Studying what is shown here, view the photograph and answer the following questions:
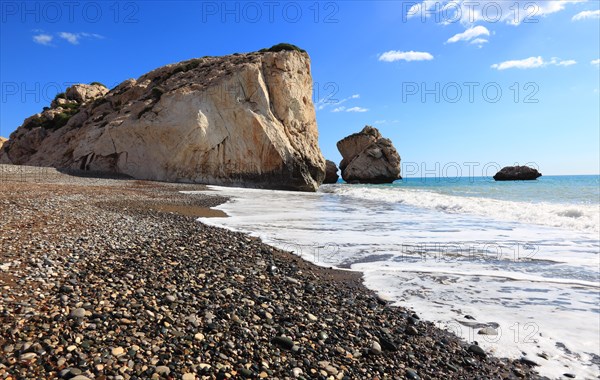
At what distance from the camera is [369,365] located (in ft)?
11.3

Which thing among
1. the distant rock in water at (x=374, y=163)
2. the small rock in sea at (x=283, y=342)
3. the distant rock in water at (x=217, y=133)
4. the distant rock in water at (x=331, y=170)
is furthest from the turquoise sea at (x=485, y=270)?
the distant rock in water at (x=331, y=170)

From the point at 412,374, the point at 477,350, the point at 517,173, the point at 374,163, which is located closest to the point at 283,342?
the point at 412,374

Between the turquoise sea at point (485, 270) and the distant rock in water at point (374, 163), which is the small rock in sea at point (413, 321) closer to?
the turquoise sea at point (485, 270)

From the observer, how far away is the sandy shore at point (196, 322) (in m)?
2.94

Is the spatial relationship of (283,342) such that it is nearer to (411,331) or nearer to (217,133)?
(411,331)

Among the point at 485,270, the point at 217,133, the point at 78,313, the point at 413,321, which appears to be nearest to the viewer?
the point at 78,313

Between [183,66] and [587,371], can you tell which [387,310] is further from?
[183,66]

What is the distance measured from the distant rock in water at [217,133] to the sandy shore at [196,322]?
1088 inches

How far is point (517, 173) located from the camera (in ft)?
251

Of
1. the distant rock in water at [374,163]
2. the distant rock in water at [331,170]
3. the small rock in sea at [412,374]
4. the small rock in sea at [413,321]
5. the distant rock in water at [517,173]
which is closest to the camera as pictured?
the small rock in sea at [412,374]

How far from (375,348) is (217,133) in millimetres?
31577

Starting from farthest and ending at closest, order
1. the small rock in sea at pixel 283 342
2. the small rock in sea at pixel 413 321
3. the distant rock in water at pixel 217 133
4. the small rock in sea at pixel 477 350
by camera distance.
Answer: the distant rock in water at pixel 217 133
the small rock in sea at pixel 413 321
the small rock in sea at pixel 477 350
the small rock in sea at pixel 283 342

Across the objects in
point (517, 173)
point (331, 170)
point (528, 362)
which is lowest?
point (528, 362)

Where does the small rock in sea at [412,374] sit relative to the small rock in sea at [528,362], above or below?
above
